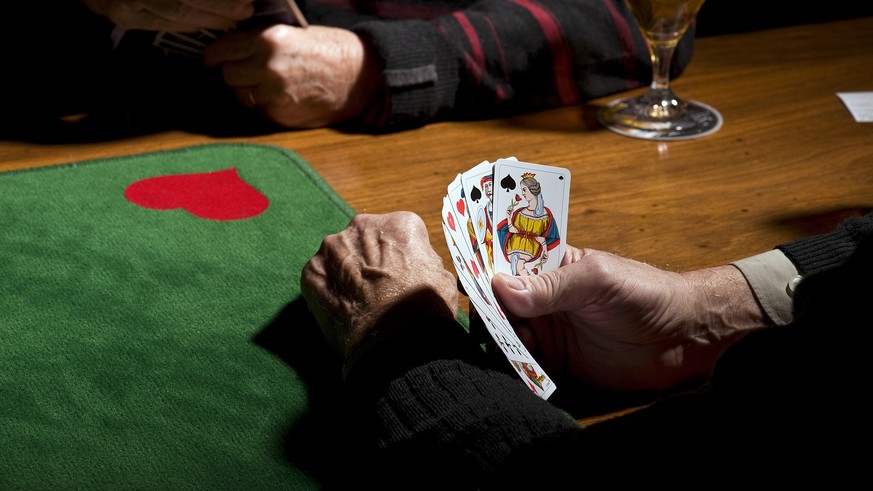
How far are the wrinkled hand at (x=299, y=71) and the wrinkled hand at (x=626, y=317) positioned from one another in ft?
3.06

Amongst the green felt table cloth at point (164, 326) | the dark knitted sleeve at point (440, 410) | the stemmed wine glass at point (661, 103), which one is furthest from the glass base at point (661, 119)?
the dark knitted sleeve at point (440, 410)

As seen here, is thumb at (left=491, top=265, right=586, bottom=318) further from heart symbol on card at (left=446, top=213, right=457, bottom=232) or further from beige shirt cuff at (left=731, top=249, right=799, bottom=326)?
beige shirt cuff at (left=731, top=249, right=799, bottom=326)

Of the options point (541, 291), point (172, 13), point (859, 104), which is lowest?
point (859, 104)

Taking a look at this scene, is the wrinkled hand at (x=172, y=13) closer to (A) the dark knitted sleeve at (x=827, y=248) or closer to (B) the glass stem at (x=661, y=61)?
(B) the glass stem at (x=661, y=61)

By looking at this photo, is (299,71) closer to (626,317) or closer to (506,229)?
(506,229)

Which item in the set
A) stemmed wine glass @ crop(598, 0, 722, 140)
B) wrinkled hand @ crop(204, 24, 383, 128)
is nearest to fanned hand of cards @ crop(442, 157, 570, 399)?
stemmed wine glass @ crop(598, 0, 722, 140)

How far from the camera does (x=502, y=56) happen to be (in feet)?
6.77

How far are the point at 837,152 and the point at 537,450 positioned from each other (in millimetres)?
1245

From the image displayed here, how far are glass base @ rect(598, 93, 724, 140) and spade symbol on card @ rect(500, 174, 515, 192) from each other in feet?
2.94

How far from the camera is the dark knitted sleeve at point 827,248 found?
120cm

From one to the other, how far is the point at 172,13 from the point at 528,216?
103 centimetres

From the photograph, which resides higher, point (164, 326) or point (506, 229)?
point (506, 229)

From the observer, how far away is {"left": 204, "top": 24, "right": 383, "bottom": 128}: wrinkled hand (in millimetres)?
1936

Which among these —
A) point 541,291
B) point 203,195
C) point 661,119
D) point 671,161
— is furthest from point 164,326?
point 661,119
